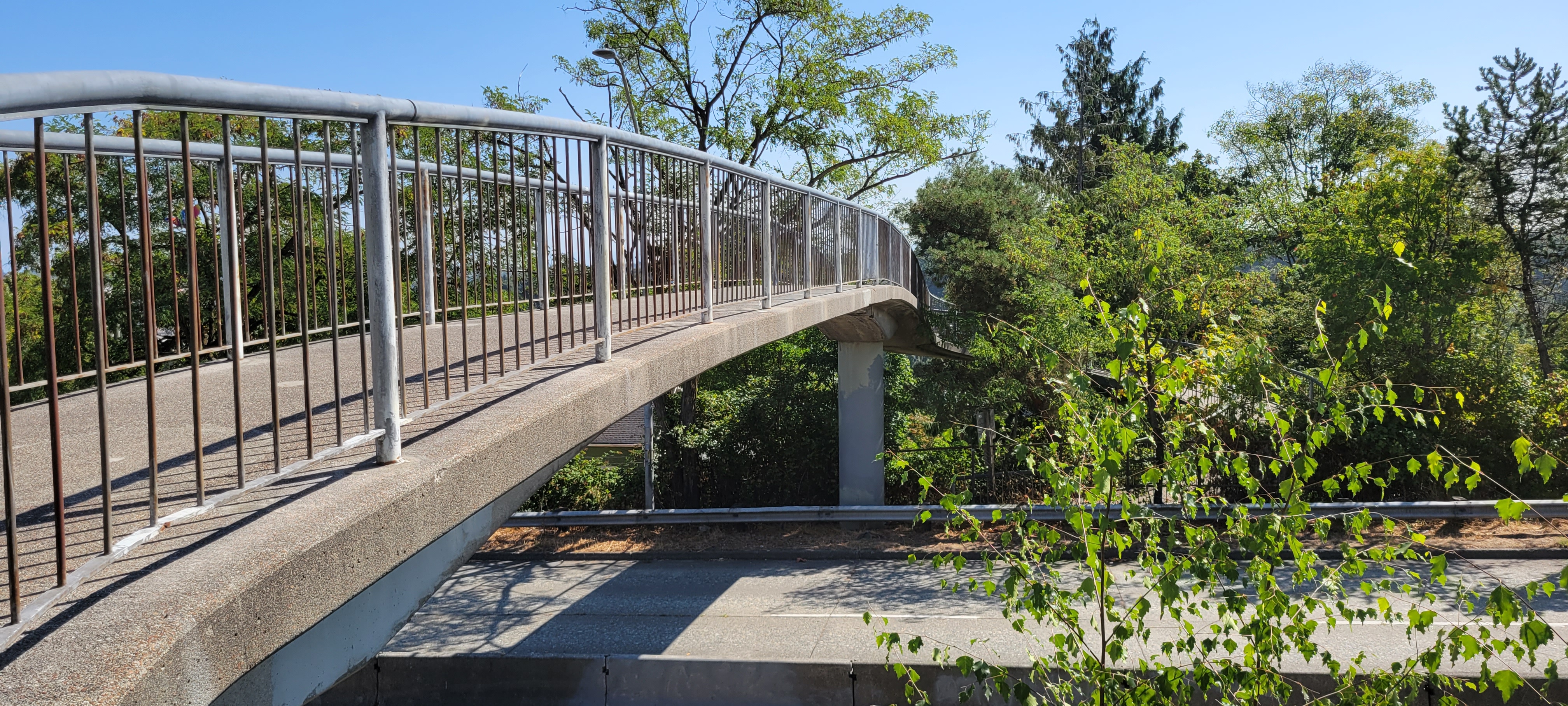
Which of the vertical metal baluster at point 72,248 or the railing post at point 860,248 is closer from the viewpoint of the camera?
the vertical metal baluster at point 72,248

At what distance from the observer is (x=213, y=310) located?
27.0ft

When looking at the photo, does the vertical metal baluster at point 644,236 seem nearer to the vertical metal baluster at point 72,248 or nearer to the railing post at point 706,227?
the railing post at point 706,227

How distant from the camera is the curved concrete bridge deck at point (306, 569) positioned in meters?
2.07

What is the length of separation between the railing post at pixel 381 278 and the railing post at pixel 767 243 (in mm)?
5715

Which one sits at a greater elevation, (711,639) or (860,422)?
(860,422)

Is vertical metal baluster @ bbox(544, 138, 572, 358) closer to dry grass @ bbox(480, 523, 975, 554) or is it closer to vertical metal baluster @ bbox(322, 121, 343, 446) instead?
vertical metal baluster @ bbox(322, 121, 343, 446)

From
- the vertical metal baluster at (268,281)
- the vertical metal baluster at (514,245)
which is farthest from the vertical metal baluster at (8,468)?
the vertical metal baluster at (514,245)

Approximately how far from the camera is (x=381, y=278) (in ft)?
10.3

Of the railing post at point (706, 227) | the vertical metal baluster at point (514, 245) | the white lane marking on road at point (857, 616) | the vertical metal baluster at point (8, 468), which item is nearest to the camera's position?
the vertical metal baluster at point (8, 468)

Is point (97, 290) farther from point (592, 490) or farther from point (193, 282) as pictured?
point (592, 490)

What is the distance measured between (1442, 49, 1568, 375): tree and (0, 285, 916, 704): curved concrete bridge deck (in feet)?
71.7

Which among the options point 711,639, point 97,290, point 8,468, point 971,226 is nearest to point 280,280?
point 97,290

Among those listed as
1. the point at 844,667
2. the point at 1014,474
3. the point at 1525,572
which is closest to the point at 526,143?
the point at 844,667

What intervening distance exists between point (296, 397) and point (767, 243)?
16.4 feet
